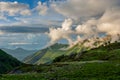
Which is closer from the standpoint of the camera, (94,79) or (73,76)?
(94,79)

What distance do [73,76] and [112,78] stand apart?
9580 millimetres

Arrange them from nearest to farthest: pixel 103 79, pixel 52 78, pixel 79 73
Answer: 1. pixel 103 79
2. pixel 52 78
3. pixel 79 73

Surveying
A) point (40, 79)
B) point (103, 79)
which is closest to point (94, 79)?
point (103, 79)

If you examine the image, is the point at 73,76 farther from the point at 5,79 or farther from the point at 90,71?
the point at 5,79

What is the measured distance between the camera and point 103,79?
5288 cm

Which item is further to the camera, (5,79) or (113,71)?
(113,71)

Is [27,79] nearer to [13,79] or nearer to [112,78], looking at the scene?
[13,79]

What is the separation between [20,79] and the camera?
5603 cm

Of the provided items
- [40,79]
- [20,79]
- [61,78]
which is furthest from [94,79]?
[20,79]

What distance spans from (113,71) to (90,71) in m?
6.10

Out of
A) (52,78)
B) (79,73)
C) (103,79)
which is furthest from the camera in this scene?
(79,73)

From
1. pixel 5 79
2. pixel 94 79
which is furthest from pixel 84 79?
pixel 5 79

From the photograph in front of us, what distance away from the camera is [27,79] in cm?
5578

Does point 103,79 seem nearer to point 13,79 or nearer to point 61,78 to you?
point 61,78
